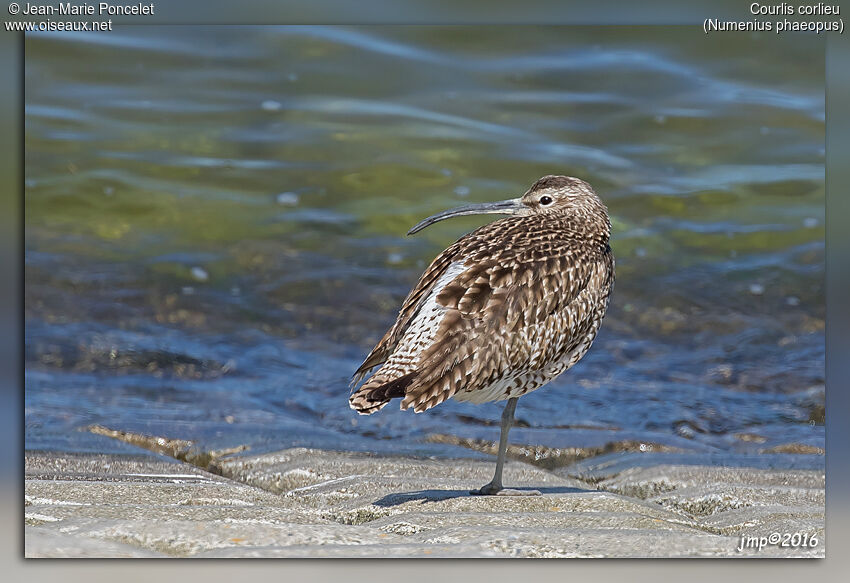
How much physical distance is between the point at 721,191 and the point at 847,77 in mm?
3228

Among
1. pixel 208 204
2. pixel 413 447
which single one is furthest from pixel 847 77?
pixel 208 204

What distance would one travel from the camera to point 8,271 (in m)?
5.41

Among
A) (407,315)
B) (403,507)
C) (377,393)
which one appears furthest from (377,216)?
(377,393)

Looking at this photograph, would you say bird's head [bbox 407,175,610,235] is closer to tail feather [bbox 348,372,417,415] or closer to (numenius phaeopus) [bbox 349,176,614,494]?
(numenius phaeopus) [bbox 349,176,614,494]

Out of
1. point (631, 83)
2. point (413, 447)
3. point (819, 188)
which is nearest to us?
point (413, 447)

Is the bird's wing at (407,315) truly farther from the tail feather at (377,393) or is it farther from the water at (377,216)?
the water at (377,216)

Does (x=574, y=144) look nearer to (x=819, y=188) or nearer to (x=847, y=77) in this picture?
(x=819, y=188)

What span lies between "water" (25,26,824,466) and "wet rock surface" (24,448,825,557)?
0.69 m

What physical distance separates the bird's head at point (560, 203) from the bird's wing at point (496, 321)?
0.55m

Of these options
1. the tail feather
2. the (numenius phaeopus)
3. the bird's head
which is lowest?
the tail feather

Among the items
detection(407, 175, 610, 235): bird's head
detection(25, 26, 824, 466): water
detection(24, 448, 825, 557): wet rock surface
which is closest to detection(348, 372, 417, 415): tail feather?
detection(24, 448, 825, 557): wet rock surface

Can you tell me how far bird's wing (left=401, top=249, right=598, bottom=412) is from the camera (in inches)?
205

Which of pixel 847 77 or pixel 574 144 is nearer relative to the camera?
pixel 847 77

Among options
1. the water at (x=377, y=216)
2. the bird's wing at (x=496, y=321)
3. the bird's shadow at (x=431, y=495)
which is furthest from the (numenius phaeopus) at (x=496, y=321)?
the water at (x=377, y=216)
